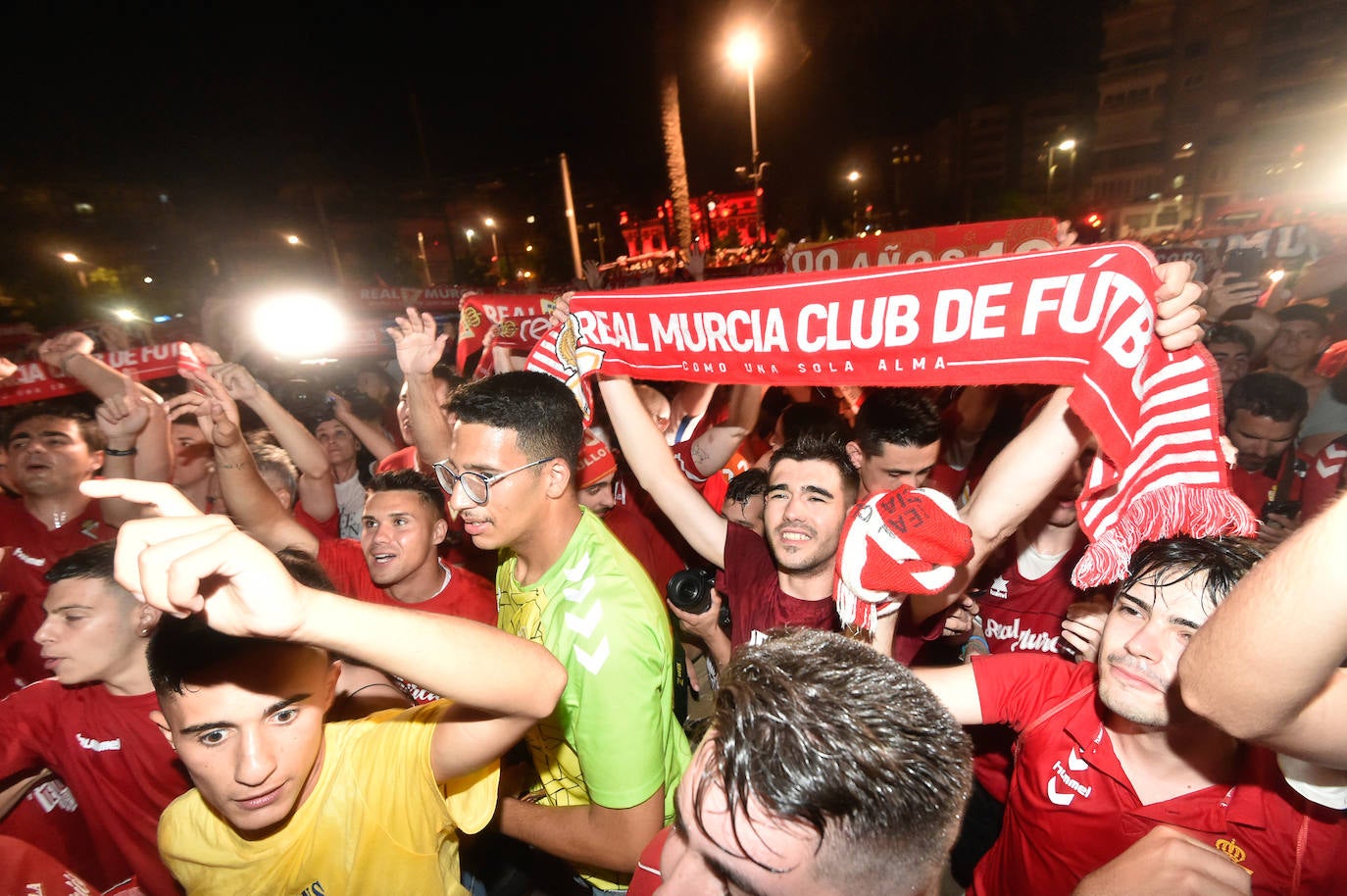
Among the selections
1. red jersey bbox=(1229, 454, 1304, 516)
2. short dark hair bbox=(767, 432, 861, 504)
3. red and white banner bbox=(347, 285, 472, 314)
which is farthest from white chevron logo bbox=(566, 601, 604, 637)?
red and white banner bbox=(347, 285, 472, 314)

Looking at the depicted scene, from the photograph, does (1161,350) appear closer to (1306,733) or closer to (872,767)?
(1306,733)

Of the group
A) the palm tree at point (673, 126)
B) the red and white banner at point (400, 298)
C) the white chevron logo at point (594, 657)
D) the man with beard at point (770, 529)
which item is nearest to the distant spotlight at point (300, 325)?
the red and white banner at point (400, 298)

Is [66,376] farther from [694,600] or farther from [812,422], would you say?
[812,422]

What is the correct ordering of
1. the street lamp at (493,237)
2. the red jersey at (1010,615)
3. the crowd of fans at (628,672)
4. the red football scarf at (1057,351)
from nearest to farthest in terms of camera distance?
the crowd of fans at (628,672), the red football scarf at (1057,351), the red jersey at (1010,615), the street lamp at (493,237)

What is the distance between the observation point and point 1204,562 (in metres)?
1.79

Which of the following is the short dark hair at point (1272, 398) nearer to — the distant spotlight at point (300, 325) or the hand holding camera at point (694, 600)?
the hand holding camera at point (694, 600)

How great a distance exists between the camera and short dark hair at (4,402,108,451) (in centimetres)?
389

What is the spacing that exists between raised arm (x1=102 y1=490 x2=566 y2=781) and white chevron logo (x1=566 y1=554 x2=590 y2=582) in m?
0.78

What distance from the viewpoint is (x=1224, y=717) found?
4.02 ft

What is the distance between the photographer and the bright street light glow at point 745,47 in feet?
56.9

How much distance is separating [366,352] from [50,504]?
356 centimetres

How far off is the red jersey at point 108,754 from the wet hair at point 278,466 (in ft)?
6.34

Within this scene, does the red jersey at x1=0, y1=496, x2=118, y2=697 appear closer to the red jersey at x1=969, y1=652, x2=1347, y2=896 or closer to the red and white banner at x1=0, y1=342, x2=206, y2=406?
the red and white banner at x1=0, y1=342, x2=206, y2=406

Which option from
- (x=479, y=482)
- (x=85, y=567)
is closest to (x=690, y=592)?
(x=479, y=482)
